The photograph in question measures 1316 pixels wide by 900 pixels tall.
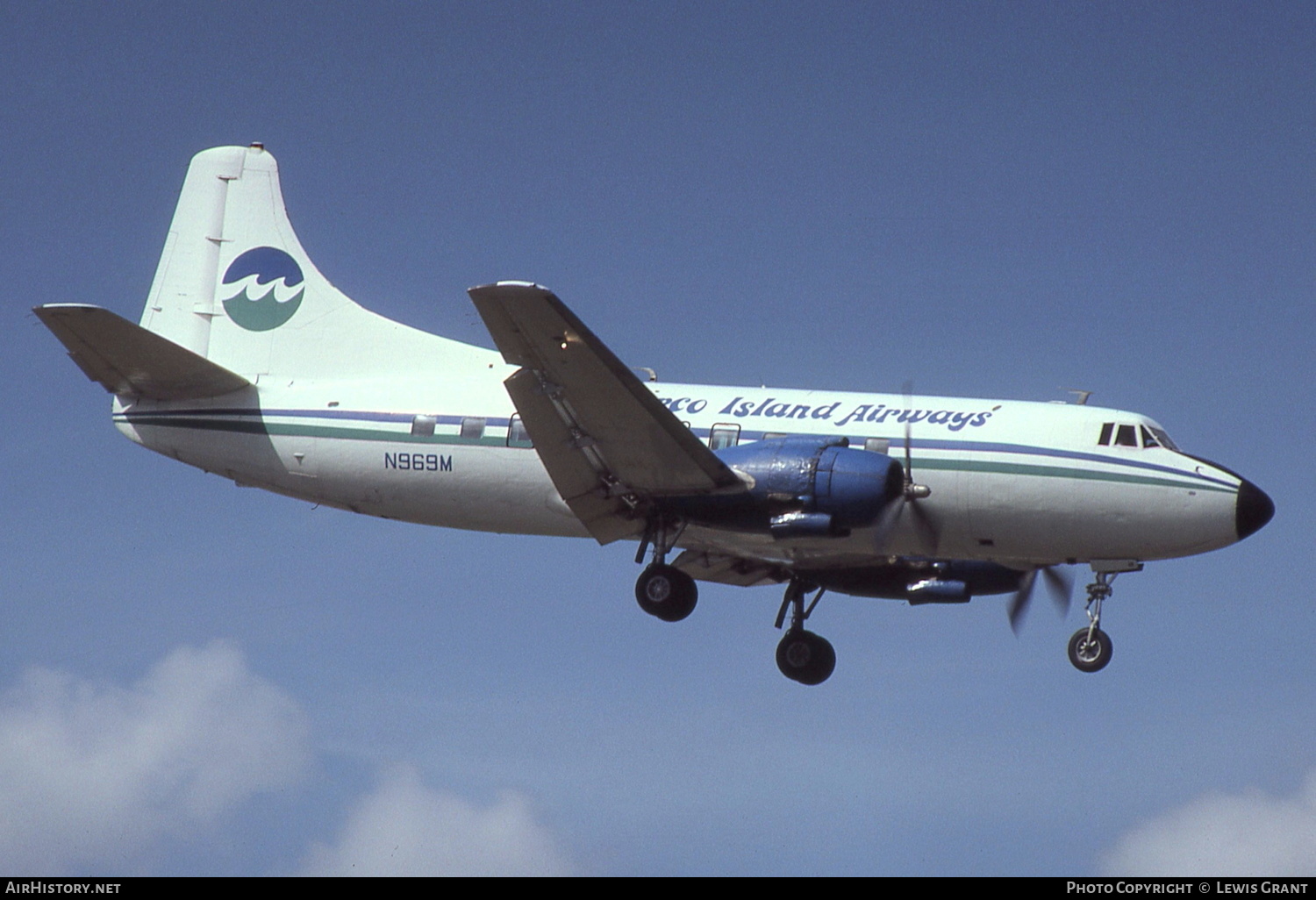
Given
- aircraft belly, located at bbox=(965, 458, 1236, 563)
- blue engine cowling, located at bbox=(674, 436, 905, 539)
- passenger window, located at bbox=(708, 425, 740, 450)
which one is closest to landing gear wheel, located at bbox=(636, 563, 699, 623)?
blue engine cowling, located at bbox=(674, 436, 905, 539)

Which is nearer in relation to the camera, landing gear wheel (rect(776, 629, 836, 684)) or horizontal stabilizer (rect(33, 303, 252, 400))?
horizontal stabilizer (rect(33, 303, 252, 400))

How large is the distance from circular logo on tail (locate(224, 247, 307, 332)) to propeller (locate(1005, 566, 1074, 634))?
13.1m

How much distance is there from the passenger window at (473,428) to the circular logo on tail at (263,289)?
498 centimetres

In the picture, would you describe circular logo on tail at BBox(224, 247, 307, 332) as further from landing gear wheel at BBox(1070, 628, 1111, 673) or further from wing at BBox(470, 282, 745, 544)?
landing gear wheel at BBox(1070, 628, 1111, 673)

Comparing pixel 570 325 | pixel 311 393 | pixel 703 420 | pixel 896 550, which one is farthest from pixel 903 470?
pixel 311 393

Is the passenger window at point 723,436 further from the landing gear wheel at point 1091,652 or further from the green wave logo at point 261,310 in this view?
the green wave logo at point 261,310

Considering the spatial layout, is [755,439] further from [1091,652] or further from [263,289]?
[263,289]

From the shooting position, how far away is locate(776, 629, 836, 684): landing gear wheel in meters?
26.8

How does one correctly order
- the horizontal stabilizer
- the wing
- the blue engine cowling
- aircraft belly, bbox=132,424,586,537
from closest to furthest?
the wing
the blue engine cowling
the horizontal stabilizer
aircraft belly, bbox=132,424,586,537

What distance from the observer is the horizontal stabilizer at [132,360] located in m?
24.3

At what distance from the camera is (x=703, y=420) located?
2455cm

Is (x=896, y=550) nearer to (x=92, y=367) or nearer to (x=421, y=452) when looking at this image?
(x=421, y=452)
